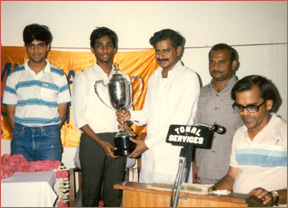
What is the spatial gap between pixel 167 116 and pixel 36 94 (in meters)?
1.36

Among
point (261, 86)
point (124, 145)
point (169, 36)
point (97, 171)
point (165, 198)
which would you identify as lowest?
point (97, 171)

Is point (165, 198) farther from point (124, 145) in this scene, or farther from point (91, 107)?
point (91, 107)

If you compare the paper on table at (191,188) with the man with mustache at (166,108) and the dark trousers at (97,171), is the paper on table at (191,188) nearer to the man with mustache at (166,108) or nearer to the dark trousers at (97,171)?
the man with mustache at (166,108)

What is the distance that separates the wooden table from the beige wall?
8.43ft

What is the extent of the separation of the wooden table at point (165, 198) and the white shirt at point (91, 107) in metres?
1.13

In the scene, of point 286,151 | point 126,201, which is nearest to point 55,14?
point 126,201

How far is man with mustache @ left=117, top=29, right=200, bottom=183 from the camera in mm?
2404

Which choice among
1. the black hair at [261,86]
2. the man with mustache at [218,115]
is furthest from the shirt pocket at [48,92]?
the black hair at [261,86]

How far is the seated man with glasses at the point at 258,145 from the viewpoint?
1680mm

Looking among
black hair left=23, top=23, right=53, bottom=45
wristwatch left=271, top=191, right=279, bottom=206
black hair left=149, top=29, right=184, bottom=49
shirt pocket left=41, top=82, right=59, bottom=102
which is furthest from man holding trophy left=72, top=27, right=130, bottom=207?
wristwatch left=271, top=191, right=279, bottom=206

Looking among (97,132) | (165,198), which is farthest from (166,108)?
(165,198)

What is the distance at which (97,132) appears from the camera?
8.93 feet

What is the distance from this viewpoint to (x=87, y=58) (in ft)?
13.1

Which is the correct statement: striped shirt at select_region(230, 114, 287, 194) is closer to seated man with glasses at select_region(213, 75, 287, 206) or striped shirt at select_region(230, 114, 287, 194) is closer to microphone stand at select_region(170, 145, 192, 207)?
seated man with glasses at select_region(213, 75, 287, 206)
